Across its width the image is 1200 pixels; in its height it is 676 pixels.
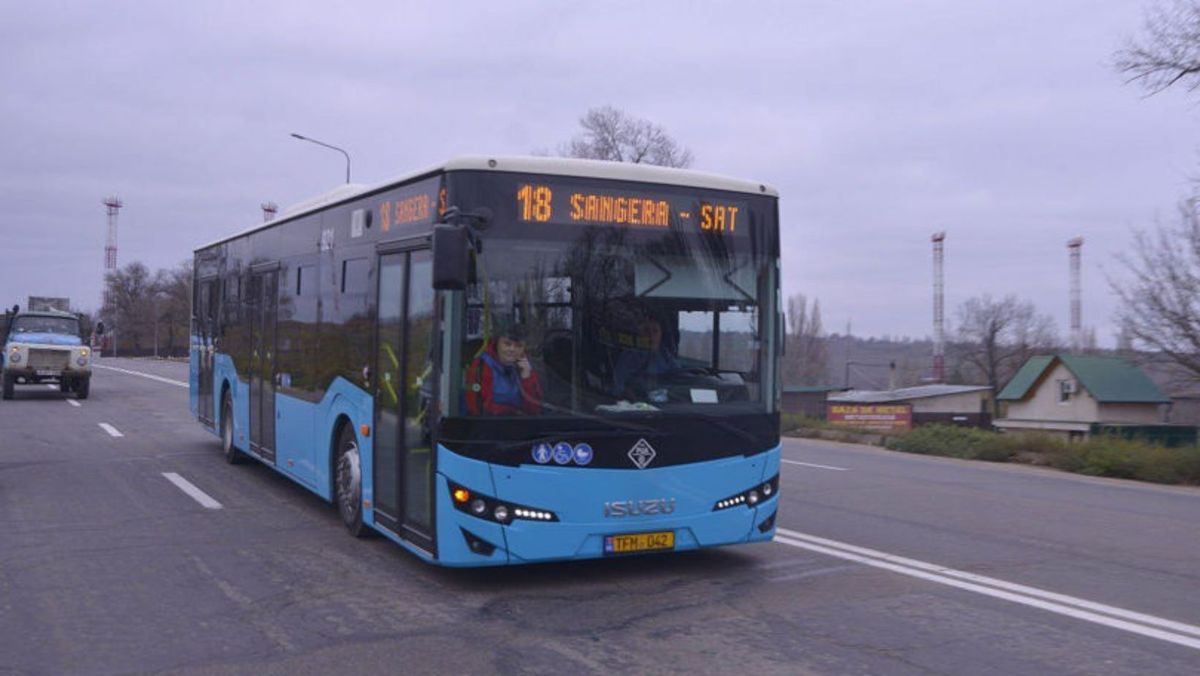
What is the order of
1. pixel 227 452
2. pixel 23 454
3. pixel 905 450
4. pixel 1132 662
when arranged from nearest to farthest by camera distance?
pixel 1132 662
pixel 227 452
pixel 23 454
pixel 905 450

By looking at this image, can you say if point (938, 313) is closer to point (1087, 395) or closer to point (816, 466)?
point (1087, 395)

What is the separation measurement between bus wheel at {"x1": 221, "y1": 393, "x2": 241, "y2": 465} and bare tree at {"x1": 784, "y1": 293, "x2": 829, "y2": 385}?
6918 cm

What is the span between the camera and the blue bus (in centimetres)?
718

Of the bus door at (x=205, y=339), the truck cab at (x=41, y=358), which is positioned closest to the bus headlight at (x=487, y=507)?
the bus door at (x=205, y=339)

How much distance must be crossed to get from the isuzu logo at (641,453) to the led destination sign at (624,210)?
1543 millimetres

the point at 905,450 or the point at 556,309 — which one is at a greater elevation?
the point at 556,309

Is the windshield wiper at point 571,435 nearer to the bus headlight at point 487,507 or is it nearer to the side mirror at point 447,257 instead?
the bus headlight at point 487,507

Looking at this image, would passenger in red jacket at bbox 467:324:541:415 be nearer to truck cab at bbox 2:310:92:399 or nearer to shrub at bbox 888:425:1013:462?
shrub at bbox 888:425:1013:462

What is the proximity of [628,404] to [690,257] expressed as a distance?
47.3 inches

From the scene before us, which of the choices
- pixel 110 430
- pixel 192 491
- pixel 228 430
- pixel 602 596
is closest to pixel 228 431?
pixel 228 430

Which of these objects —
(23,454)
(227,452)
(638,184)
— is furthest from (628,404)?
(23,454)

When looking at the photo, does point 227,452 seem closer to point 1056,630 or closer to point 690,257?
point 690,257

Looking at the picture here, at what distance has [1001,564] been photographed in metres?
8.76

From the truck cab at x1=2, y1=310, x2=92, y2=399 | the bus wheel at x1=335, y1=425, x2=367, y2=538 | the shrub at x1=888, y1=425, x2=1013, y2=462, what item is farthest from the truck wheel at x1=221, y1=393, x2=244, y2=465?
the truck cab at x1=2, y1=310, x2=92, y2=399
